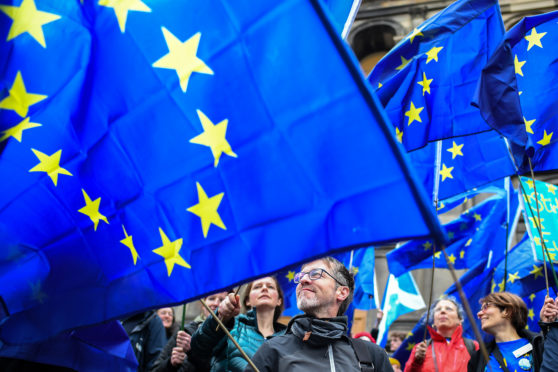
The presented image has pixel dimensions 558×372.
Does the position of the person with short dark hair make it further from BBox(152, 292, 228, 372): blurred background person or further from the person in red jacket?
BBox(152, 292, 228, 372): blurred background person

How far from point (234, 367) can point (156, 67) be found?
1.71 meters

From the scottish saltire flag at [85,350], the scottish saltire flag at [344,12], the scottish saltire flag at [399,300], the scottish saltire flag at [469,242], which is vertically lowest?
the scottish saltire flag at [399,300]

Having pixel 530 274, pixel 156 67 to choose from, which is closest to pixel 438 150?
pixel 530 274

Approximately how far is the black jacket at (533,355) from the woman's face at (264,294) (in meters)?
1.56

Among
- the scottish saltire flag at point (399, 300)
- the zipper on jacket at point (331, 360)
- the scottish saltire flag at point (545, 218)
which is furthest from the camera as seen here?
the scottish saltire flag at point (399, 300)

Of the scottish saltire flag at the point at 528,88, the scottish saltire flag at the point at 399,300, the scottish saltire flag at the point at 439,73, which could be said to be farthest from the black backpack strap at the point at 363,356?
the scottish saltire flag at the point at 399,300

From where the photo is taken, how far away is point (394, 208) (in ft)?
7.23

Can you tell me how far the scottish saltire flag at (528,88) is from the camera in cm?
488

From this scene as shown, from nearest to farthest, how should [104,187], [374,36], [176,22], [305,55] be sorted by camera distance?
[305,55] < [176,22] < [104,187] < [374,36]

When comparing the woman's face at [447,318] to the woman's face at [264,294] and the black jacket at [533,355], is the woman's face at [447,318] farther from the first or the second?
the woman's face at [264,294]

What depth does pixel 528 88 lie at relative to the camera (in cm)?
550

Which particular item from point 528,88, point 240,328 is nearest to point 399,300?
point 528,88

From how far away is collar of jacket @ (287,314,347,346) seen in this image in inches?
123

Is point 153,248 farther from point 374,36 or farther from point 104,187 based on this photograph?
point 374,36
